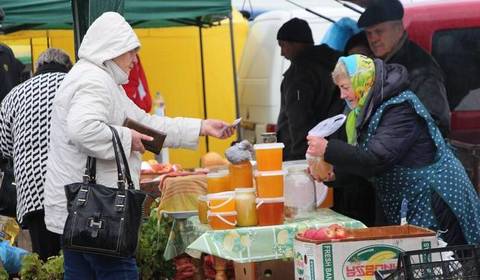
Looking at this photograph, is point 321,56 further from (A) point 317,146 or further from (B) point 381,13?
(A) point 317,146

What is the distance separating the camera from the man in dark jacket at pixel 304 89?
7012 millimetres

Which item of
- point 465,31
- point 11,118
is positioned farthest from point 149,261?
point 465,31

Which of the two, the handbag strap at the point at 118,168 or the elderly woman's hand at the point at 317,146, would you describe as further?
the elderly woman's hand at the point at 317,146

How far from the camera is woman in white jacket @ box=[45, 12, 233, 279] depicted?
4.17 metres

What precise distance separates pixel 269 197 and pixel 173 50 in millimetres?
8080

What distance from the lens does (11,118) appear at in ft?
18.5

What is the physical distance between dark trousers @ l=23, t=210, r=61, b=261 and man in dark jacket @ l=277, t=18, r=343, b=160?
2184 millimetres

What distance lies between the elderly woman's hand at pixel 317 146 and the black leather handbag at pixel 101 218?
94cm

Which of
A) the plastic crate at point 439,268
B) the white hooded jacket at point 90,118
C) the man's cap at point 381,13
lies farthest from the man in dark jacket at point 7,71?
the plastic crate at point 439,268

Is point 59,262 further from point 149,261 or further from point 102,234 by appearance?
point 102,234

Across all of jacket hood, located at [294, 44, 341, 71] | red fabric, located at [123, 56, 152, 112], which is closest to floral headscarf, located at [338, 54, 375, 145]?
jacket hood, located at [294, 44, 341, 71]

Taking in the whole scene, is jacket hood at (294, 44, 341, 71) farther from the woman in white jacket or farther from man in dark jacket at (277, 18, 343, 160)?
the woman in white jacket

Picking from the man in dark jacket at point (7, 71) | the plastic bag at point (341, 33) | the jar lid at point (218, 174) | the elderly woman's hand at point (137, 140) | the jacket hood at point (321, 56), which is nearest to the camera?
the elderly woman's hand at point (137, 140)

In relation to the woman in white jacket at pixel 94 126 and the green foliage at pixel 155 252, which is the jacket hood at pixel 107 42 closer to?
the woman in white jacket at pixel 94 126
